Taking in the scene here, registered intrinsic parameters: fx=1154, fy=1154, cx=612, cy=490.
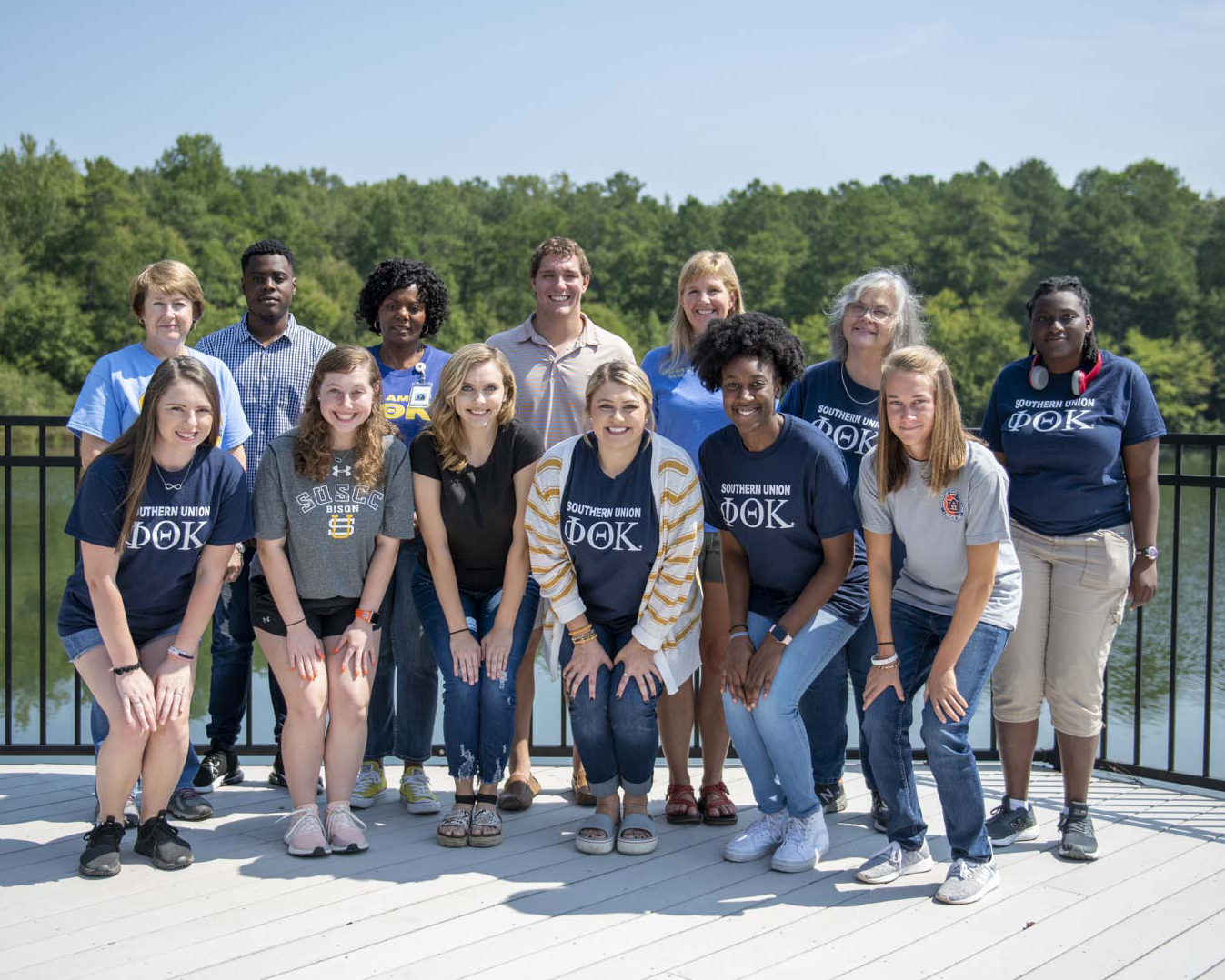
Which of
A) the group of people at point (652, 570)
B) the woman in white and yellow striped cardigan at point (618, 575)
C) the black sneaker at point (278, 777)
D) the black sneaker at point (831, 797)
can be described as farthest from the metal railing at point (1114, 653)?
the woman in white and yellow striped cardigan at point (618, 575)

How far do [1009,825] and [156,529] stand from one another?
2.95m

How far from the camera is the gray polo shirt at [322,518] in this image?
12.5ft

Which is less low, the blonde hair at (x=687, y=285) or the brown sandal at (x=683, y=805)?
the blonde hair at (x=687, y=285)

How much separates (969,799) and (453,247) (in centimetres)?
Result: 5174

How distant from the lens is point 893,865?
11.6 ft

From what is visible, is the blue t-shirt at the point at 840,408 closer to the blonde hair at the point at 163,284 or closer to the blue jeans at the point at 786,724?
the blue jeans at the point at 786,724

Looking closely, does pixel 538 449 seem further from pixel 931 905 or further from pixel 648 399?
pixel 931 905

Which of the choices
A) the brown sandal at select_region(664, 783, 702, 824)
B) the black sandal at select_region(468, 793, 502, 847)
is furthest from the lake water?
the black sandal at select_region(468, 793, 502, 847)

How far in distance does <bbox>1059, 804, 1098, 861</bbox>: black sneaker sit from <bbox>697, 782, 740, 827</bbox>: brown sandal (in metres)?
1.08

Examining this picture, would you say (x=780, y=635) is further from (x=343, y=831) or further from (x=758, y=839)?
(x=343, y=831)

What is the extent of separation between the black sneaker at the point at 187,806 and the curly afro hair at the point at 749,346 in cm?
227

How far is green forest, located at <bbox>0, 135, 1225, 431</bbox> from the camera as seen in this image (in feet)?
127

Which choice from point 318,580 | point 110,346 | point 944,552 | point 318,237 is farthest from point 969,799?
point 318,237

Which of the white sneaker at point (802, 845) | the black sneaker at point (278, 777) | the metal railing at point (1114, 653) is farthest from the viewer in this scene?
the metal railing at point (1114, 653)
